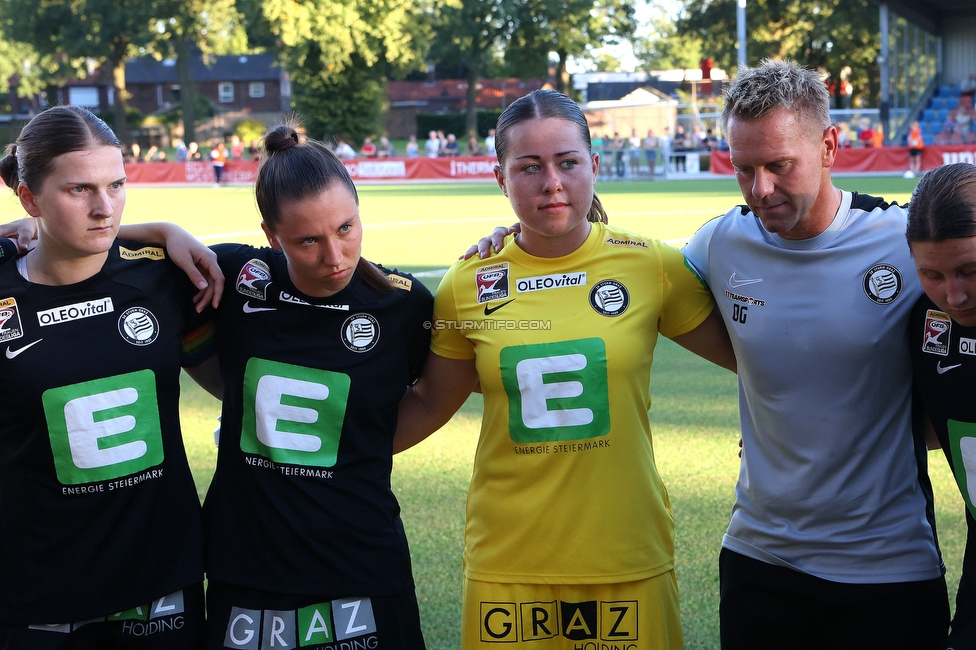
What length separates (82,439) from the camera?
286 cm

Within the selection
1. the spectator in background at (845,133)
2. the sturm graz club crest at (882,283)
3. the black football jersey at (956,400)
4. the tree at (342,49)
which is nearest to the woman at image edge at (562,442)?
the sturm graz club crest at (882,283)

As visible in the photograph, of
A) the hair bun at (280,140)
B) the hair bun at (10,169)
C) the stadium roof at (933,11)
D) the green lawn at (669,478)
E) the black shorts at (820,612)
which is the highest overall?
→ the stadium roof at (933,11)

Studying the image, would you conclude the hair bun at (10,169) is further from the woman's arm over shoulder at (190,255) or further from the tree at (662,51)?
the tree at (662,51)

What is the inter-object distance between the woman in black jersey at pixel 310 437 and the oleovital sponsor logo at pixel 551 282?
40 centimetres

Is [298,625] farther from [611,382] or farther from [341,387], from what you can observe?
[611,382]

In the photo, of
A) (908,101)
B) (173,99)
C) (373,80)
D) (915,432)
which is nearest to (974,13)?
(908,101)

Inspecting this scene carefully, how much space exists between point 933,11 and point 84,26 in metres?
50.0

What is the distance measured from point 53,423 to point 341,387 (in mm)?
838

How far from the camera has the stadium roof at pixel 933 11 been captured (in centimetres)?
3994

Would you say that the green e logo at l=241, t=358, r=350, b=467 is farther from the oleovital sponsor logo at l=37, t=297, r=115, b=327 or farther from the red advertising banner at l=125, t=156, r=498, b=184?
the red advertising banner at l=125, t=156, r=498, b=184

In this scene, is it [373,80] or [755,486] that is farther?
[373,80]

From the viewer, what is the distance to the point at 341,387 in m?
3.03

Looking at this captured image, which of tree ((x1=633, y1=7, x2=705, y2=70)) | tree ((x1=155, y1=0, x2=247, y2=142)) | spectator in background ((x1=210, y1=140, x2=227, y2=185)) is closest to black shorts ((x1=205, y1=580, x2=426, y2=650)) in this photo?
spectator in background ((x1=210, y1=140, x2=227, y2=185))

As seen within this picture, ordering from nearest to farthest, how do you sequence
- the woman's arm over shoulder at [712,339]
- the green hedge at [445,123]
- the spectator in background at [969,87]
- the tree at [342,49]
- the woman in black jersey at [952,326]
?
the woman in black jersey at [952,326], the woman's arm over shoulder at [712,339], the spectator in background at [969,87], the tree at [342,49], the green hedge at [445,123]
